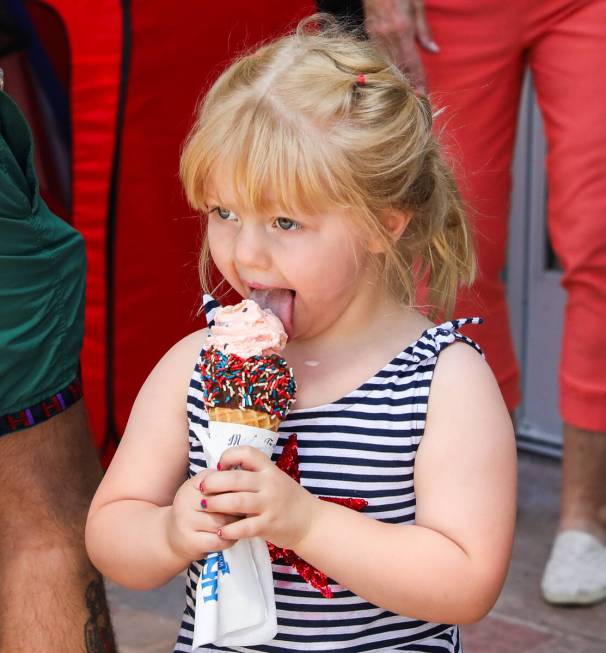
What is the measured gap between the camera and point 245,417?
1679 millimetres

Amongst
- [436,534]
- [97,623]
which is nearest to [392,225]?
[436,534]

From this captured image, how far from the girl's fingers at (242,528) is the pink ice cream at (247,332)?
0.72 ft

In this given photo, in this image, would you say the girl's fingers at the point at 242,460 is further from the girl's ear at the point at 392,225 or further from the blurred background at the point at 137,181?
the blurred background at the point at 137,181

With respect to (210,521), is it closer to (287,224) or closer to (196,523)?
(196,523)

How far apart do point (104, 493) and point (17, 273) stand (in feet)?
1.45

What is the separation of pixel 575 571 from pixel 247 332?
1.60 m

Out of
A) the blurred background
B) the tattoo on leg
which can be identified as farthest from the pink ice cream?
the blurred background

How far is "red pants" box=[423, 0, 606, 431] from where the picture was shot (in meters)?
2.96

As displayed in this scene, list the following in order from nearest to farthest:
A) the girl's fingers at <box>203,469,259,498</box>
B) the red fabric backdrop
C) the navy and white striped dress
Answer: the girl's fingers at <box>203,469,259,498</box> < the navy and white striped dress < the red fabric backdrop

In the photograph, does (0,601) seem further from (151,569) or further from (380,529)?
(380,529)

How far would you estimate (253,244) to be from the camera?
1.77 metres

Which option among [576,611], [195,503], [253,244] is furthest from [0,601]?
[576,611]

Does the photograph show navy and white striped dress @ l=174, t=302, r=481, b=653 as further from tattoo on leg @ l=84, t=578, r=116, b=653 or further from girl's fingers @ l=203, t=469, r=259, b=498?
tattoo on leg @ l=84, t=578, r=116, b=653

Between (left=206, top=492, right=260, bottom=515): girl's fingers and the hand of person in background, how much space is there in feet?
4.94
